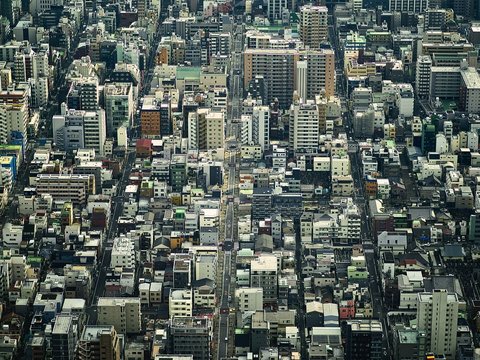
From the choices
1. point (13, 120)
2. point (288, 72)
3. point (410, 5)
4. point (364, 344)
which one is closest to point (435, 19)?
point (410, 5)

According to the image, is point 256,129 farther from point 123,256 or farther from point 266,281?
point 266,281

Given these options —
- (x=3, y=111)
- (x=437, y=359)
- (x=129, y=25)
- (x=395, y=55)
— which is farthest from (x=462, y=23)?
(x=437, y=359)

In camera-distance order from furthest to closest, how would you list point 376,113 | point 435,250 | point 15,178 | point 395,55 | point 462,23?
point 462,23, point 395,55, point 376,113, point 15,178, point 435,250

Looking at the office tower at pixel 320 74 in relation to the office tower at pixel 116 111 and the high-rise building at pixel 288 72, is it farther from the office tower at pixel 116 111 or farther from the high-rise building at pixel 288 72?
the office tower at pixel 116 111

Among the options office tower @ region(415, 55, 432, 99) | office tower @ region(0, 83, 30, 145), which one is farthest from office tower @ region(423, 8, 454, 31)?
office tower @ region(0, 83, 30, 145)

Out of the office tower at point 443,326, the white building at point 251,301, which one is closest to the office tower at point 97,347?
the white building at point 251,301

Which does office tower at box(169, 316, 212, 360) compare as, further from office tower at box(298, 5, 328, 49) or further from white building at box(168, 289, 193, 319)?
office tower at box(298, 5, 328, 49)

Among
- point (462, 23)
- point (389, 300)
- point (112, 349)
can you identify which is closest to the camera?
point (112, 349)

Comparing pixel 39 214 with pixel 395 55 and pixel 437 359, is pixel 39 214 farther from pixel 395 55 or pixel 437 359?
pixel 395 55
